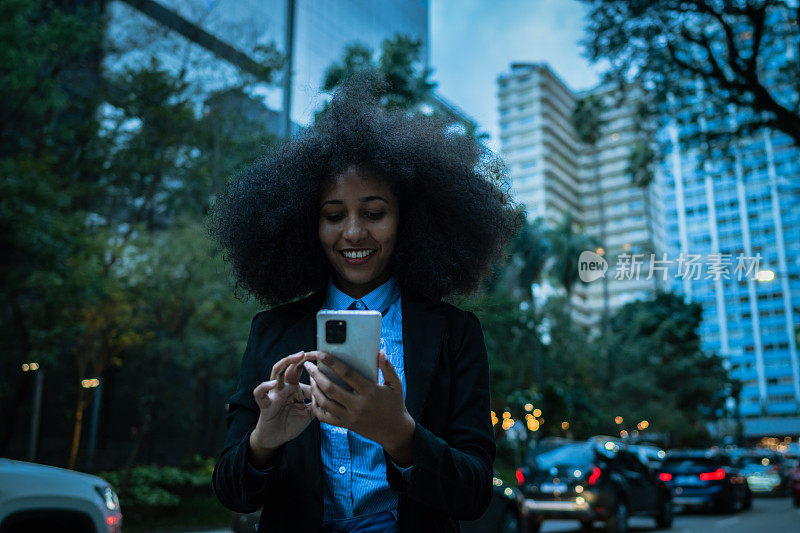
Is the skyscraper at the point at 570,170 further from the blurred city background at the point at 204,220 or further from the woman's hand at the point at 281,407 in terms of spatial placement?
the woman's hand at the point at 281,407

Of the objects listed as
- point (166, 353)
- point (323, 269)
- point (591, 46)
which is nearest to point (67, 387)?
point (166, 353)

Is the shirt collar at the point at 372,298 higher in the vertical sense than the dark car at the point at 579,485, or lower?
higher

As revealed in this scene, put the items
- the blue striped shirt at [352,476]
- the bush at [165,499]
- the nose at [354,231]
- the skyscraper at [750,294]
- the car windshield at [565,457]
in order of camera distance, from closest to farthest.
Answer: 1. the blue striped shirt at [352,476]
2. the nose at [354,231]
3. the car windshield at [565,457]
4. the bush at [165,499]
5. the skyscraper at [750,294]

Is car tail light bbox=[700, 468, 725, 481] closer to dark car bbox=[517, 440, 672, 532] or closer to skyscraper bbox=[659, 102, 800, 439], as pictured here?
dark car bbox=[517, 440, 672, 532]

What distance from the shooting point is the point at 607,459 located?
1258 centimetres

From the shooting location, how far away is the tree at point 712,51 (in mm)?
11617

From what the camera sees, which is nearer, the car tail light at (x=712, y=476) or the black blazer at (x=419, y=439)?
Answer: the black blazer at (x=419, y=439)

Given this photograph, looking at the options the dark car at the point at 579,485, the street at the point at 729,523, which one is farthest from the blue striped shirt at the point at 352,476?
the street at the point at 729,523

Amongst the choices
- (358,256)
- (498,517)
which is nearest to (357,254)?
→ (358,256)

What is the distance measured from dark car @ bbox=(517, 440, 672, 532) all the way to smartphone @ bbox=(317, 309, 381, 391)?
36.8ft

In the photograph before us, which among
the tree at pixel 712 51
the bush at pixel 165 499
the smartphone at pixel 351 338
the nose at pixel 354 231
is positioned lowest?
the bush at pixel 165 499

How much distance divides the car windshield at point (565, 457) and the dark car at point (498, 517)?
2.57m

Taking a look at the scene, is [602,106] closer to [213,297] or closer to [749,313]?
[213,297]

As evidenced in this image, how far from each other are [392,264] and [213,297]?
50.2 ft
